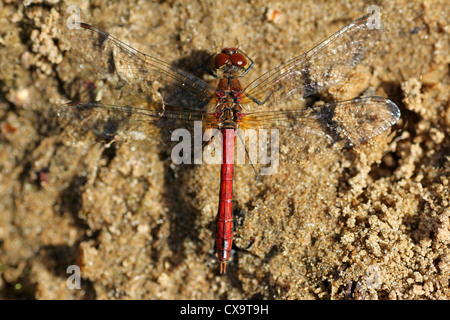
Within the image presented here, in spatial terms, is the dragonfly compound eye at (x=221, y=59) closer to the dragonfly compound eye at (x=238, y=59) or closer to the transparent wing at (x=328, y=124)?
the dragonfly compound eye at (x=238, y=59)

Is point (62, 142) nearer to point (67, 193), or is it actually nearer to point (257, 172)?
point (67, 193)

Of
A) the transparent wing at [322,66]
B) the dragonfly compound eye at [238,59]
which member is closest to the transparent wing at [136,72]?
the dragonfly compound eye at [238,59]

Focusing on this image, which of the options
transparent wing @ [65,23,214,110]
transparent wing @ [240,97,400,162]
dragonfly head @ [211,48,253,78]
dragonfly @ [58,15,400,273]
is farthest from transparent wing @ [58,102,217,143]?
transparent wing @ [240,97,400,162]

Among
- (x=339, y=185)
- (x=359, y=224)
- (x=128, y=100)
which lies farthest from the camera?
(x=128, y=100)

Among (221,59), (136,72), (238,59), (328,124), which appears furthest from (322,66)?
(136,72)

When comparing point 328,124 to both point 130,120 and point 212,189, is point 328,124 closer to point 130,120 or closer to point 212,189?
point 212,189

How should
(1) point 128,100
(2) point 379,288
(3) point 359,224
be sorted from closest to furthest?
1. (2) point 379,288
2. (3) point 359,224
3. (1) point 128,100

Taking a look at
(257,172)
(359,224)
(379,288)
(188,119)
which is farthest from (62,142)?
(379,288)
